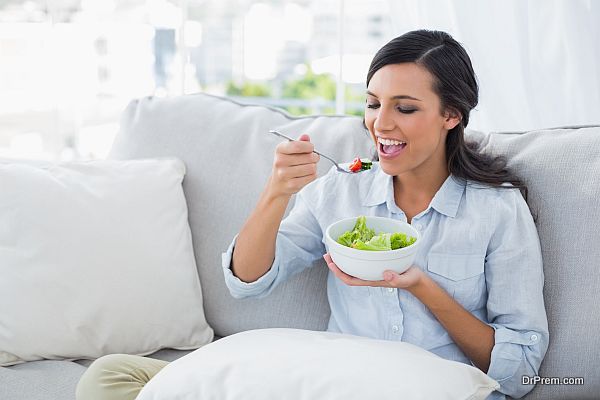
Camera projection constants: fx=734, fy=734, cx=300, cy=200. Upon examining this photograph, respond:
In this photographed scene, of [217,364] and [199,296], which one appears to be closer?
[217,364]

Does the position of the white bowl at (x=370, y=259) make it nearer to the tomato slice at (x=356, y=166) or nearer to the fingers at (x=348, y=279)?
the fingers at (x=348, y=279)

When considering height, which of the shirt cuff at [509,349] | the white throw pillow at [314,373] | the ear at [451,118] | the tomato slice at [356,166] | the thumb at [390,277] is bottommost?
the shirt cuff at [509,349]

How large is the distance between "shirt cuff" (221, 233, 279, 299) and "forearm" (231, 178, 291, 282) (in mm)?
11

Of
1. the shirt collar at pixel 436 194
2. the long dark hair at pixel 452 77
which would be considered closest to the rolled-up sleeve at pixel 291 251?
the shirt collar at pixel 436 194

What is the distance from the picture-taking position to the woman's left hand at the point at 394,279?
1.35 meters

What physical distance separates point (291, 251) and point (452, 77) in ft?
1.68

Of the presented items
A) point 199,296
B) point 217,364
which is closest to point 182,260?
point 199,296

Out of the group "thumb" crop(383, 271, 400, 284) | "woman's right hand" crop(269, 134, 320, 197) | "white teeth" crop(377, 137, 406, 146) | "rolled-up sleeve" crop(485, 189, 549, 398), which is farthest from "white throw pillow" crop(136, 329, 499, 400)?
"white teeth" crop(377, 137, 406, 146)

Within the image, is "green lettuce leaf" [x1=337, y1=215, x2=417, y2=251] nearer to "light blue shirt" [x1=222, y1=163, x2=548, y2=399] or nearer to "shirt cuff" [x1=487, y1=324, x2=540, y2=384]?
"light blue shirt" [x1=222, y1=163, x2=548, y2=399]

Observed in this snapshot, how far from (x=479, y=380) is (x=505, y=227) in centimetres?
39

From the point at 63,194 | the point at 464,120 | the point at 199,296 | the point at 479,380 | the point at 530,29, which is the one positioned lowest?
the point at 199,296

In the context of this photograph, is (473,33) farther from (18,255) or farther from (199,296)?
(18,255)

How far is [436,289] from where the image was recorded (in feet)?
4.74

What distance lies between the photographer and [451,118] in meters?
1.56
